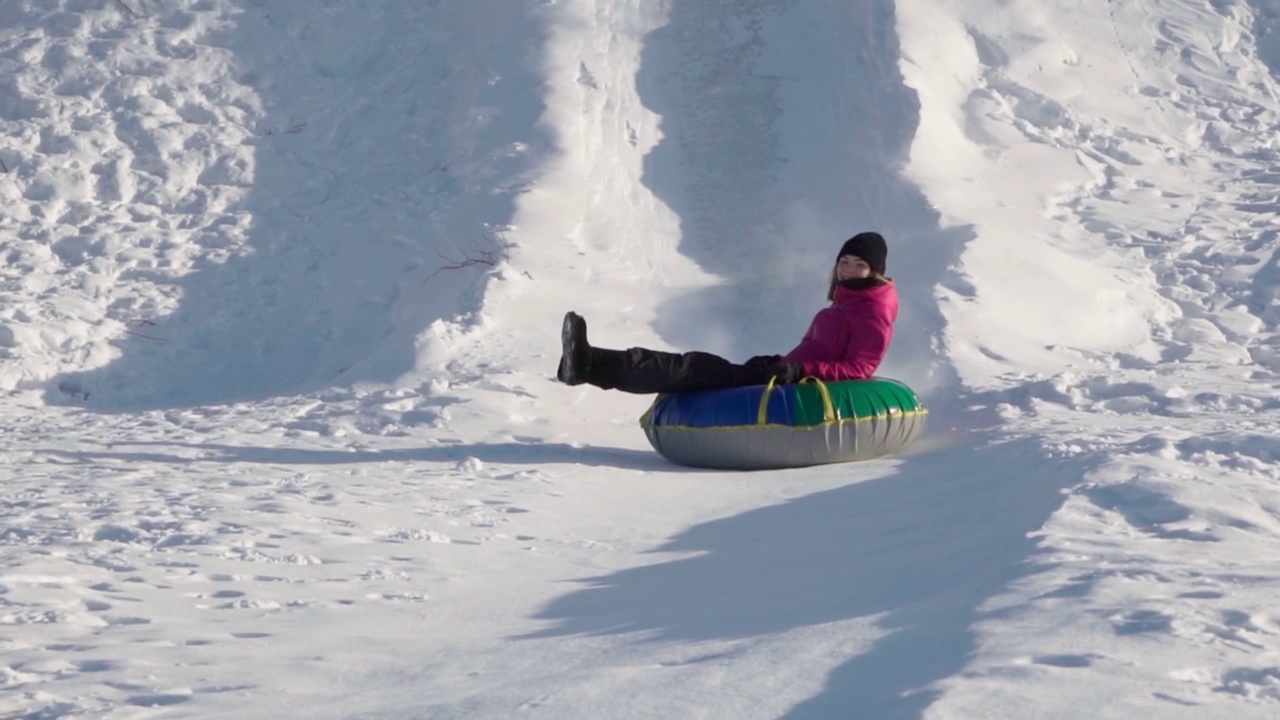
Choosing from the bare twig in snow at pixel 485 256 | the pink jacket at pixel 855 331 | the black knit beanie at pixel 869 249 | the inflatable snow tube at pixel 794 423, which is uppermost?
the bare twig in snow at pixel 485 256

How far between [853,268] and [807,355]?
0.44m

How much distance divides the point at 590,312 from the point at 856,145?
2798 mm

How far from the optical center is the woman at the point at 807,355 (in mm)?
5543

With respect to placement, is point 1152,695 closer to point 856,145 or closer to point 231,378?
point 231,378

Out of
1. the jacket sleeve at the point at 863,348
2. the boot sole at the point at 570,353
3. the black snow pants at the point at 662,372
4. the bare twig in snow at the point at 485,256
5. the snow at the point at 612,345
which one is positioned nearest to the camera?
the snow at the point at 612,345

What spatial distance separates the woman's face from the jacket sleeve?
0.62ft

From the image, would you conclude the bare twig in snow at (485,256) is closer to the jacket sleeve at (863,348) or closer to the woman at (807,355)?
the woman at (807,355)

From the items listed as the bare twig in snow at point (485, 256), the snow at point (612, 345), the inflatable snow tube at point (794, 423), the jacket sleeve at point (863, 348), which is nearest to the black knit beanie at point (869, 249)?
the jacket sleeve at point (863, 348)

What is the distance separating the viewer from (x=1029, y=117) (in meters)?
9.58

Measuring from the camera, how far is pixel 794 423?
5.47 meters

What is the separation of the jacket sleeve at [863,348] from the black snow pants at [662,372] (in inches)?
13.9

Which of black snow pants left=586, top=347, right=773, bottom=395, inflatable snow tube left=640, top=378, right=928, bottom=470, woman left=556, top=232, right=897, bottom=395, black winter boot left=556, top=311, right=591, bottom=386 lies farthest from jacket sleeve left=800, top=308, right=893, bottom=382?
black winter boot left=556, top=311, right=591, bottom=386

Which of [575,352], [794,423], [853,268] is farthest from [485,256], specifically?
[794,423]

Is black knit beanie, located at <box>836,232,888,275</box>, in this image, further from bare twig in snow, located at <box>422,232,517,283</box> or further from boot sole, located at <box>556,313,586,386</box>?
bare twig in snow, located at <box>422,232,517,283</box>
